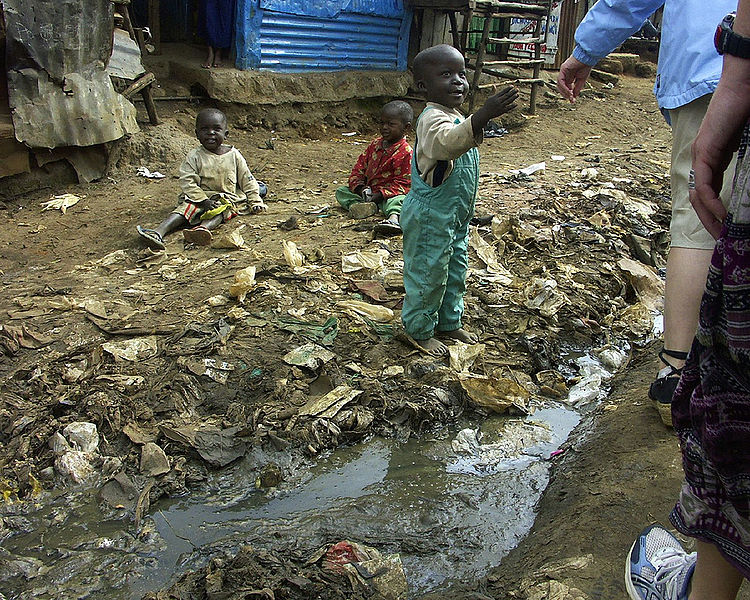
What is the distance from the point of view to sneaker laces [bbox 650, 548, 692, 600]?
4.59 feet

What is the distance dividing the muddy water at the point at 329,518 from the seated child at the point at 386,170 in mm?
2667

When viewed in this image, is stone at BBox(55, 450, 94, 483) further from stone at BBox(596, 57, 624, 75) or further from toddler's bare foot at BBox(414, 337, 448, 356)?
stone at BBox(596, 57, 624, 75)

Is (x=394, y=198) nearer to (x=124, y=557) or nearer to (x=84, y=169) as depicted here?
(x=84, y=169)

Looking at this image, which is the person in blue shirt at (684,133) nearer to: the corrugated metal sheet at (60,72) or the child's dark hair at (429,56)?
the child's dark hair at (429,56)

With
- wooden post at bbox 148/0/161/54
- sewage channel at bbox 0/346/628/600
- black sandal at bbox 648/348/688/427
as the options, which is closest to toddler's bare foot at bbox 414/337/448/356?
sewage channel at bbox 0/346/628/600

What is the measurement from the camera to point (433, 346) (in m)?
3.22

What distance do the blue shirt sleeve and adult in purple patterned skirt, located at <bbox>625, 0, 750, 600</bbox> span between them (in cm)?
148

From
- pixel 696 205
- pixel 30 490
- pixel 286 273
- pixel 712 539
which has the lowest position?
pixel 30 490

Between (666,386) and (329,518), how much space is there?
4.25 feet

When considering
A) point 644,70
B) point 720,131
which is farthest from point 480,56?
point 720,131

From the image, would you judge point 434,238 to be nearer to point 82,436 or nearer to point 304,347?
point 304,347

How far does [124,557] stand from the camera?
7.00 ft

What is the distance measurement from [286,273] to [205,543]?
202cm

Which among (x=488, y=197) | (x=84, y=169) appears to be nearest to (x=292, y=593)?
(x=488, y=197)
